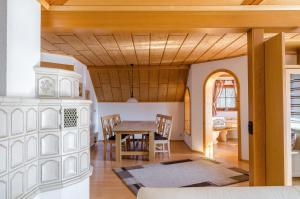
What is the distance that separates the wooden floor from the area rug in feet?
0.52

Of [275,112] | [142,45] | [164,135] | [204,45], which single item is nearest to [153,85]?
[164,135]

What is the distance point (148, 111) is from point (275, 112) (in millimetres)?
5538

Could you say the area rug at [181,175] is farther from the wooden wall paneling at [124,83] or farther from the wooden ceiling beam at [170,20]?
the wooden wall paneling at [124,83]

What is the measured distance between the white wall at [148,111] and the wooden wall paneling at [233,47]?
2944 mm

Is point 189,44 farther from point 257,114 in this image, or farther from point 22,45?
point 22,45

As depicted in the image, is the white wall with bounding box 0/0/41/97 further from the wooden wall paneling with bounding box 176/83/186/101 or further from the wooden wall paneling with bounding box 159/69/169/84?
the wooden wall paneling with bounding box 176/83/186/101

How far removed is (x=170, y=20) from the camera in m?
2.68

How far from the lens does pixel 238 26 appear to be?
265cm

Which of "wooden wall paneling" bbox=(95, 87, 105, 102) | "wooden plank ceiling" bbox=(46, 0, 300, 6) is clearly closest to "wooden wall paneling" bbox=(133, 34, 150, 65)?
"wooden plank ceiling" bbox=(46, 0, 300, 6)

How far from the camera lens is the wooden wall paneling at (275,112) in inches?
87.3

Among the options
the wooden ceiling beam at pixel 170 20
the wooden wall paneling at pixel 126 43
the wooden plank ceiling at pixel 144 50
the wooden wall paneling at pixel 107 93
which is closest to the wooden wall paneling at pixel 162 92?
the wooden plank ceiling at pixel 144 50

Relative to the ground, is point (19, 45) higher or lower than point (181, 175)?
higher

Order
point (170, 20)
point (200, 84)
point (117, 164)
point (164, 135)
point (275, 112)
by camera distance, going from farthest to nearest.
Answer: point (200, 84) < point (164, 135) < point (117, 164) < point (170, 20) < point (275, 112)

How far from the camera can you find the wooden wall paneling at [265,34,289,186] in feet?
7.27
